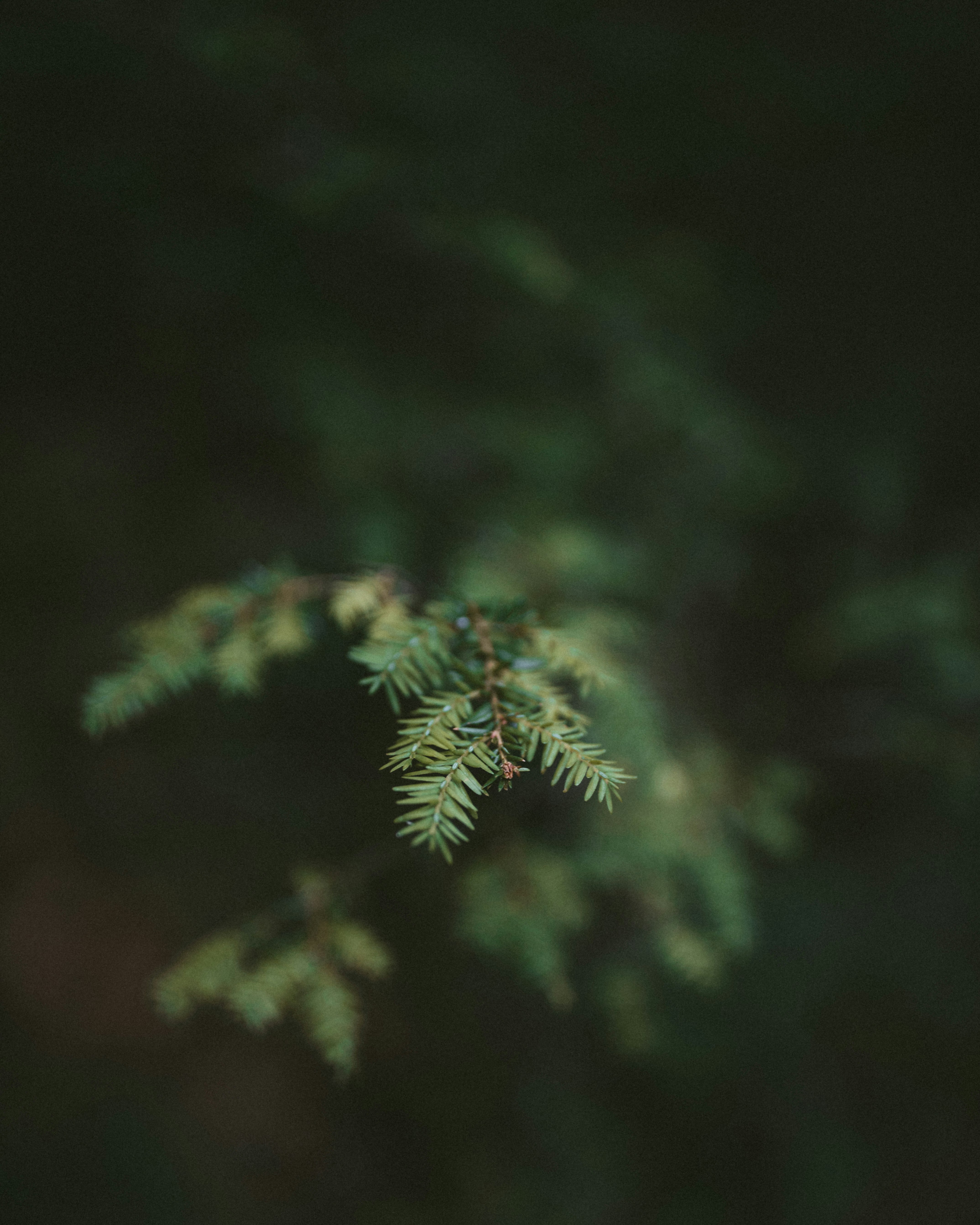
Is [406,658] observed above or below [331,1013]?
above

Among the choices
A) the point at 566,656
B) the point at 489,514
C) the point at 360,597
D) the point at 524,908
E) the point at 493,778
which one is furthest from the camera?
the point at 489,514

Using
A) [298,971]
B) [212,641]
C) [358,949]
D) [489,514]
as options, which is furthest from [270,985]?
[489,514]

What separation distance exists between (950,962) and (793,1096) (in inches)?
36.5

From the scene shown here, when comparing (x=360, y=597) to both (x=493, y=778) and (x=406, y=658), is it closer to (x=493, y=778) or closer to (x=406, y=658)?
(x=406, y=658)

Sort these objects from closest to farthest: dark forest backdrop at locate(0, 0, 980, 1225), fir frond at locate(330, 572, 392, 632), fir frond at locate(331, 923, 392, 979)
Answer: fir frond at locate(330, 572, 392, 632) < fir frond at locate(331, 923, 392, 979) < dark forest backdrop at locate(0, 0, 980, 1225)

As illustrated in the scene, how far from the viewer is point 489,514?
7.93 feet

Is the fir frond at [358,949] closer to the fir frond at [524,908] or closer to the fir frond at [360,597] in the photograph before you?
the fir frond at [524,908]

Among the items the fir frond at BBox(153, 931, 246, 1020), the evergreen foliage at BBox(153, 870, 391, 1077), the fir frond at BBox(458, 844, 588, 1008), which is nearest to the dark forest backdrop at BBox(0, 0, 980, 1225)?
the fir frond at BBox(458, 844, 588, 1008)

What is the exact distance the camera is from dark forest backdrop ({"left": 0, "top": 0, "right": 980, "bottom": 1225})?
A: 2264mm

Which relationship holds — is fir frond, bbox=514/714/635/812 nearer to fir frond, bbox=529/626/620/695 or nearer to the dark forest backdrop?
fir frond, bbox=529/626/620/695

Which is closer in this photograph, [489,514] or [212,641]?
[212,641]

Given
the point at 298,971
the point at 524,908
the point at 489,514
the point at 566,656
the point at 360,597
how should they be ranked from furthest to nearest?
the point at 489,514 → the point at 524,908 → the point at 298,971 → the point at 360,597 → the point at 566,656

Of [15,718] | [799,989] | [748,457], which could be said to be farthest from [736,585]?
[15,718]

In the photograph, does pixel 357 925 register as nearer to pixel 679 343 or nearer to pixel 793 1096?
pixel 679 343
